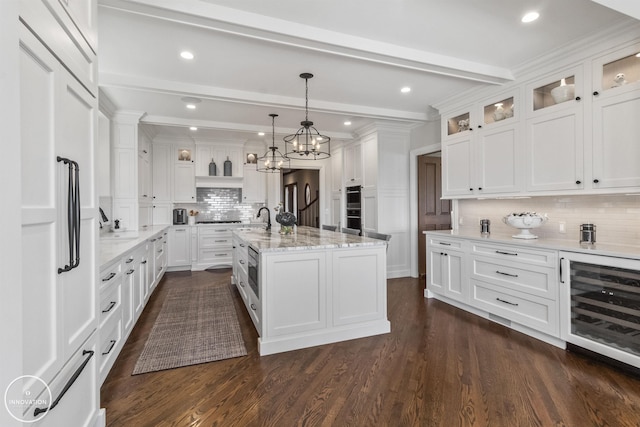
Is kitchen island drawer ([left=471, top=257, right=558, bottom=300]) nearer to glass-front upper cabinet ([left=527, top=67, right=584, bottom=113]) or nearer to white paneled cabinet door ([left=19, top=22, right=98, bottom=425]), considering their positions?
glass-front upper cabinet ([left=527, top=67, right=584, bottom=113])

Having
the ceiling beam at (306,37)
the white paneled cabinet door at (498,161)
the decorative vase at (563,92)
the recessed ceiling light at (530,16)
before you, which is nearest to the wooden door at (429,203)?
the white paneled cabinet door at (498,161)

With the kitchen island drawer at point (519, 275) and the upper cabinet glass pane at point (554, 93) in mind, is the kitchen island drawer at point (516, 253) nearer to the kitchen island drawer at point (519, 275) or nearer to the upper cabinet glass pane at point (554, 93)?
the kitchen island drawer at point (519, 275)

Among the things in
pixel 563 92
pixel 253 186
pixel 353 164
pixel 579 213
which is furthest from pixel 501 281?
pixel 253 186

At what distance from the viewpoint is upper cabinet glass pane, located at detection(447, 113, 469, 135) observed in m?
4.06

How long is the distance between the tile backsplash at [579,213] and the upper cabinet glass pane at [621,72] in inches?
37.5

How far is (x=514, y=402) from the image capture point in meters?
2.00

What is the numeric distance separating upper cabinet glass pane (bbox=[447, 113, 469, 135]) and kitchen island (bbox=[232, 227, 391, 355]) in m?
2.06

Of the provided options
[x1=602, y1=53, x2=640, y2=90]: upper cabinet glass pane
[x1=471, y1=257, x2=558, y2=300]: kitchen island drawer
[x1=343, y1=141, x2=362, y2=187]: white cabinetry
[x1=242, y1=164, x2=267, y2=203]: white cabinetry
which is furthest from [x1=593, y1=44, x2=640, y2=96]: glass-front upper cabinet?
[x1=242, y1=164, x2=267, y2=203]: white cabinetry

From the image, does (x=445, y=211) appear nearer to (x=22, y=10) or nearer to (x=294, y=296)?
(x=294, y=296)

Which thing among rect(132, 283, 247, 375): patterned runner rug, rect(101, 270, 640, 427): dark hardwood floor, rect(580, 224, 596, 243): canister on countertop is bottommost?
rect(101, 270, 640, 427): dark hardwood floor

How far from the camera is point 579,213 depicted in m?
3.14

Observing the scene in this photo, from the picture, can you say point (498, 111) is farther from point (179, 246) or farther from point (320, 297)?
point (179, 246)

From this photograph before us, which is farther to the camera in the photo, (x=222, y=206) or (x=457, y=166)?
(x=222, y=206)

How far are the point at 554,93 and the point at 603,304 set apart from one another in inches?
76.5
